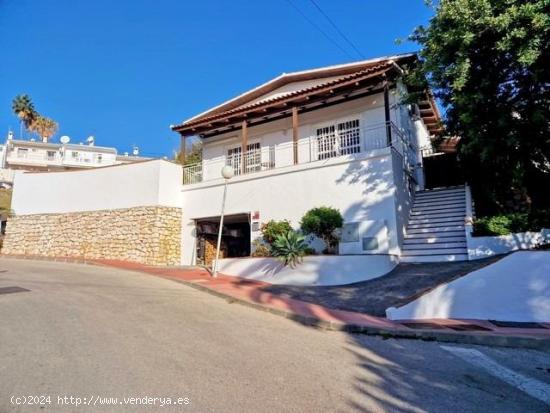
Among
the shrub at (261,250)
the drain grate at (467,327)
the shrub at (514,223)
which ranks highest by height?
the shrub at (514,223)

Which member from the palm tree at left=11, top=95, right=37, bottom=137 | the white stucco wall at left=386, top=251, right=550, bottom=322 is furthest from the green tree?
the palm tree at left=11, top=95, right=37, bottom=137

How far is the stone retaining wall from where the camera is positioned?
16438 mm

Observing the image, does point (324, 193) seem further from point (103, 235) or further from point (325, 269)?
point (103, 235)

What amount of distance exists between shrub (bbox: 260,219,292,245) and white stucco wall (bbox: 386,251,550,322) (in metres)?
5.52

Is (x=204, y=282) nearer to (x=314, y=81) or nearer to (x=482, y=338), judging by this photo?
(x=482, y=338)

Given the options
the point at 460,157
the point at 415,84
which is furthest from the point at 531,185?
the point at 415,84

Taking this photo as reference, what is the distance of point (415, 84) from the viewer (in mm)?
12102

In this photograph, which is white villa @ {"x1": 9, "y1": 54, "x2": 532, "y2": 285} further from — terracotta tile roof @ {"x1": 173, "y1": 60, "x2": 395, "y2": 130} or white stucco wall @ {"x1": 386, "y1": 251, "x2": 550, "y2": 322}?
white stucco wall @ {"x1": 386, "y1": 251, "x2": 550, "y2": 322}

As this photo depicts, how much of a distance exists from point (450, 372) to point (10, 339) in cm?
592

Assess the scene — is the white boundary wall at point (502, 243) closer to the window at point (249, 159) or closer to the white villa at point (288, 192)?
the white villa at point (288, 192)

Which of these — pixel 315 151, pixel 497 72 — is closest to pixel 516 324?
pixel 497 72

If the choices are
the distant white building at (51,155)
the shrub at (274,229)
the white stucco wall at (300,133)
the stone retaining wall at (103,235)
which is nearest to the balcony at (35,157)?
the distant white building at (51,155)

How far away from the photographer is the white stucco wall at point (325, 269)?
1150 centimetres

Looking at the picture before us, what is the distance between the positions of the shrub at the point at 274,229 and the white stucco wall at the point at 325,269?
2.79 feet
